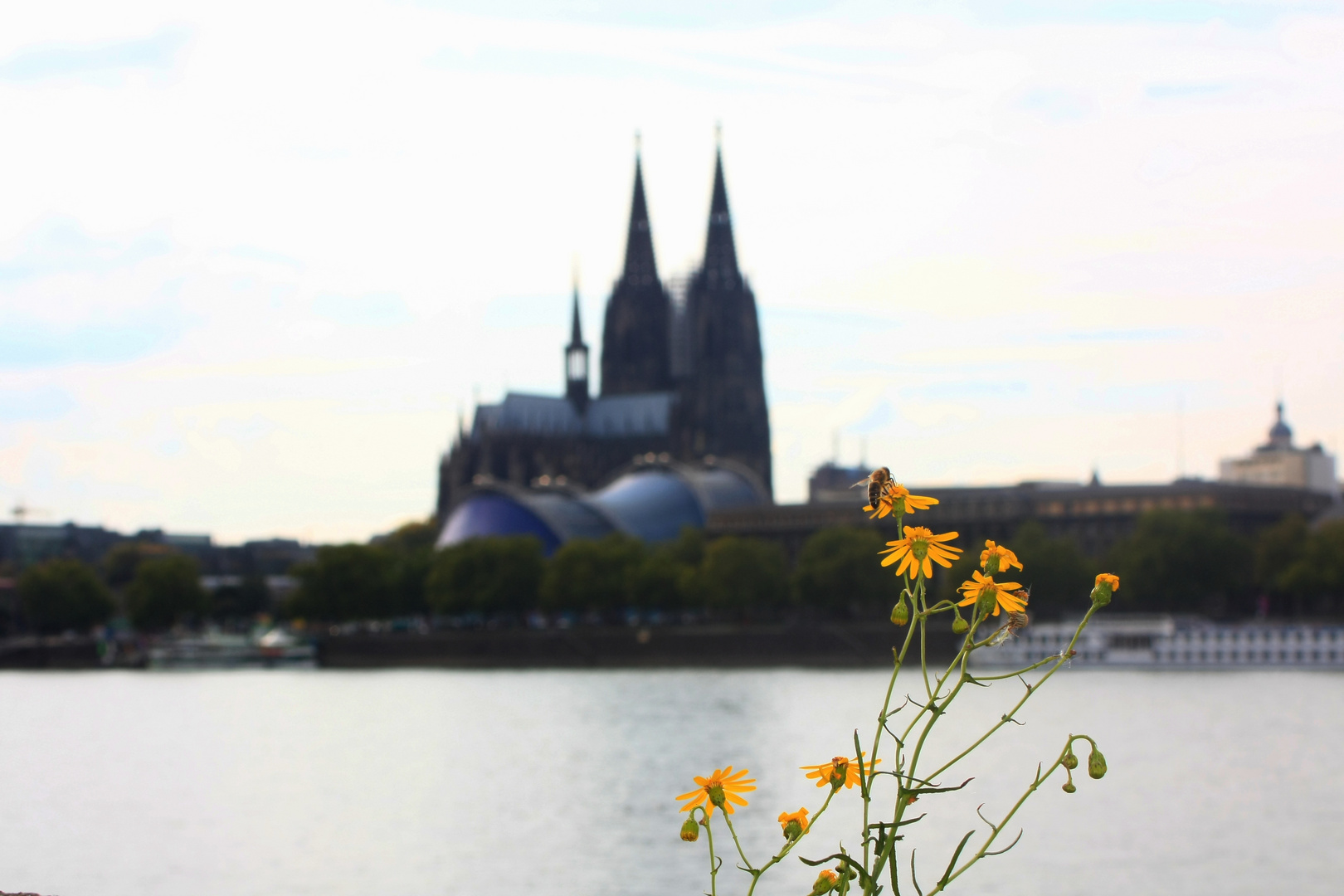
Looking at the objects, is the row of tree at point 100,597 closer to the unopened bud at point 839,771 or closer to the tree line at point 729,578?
the tree line at point 729,578

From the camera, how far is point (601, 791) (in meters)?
40.0

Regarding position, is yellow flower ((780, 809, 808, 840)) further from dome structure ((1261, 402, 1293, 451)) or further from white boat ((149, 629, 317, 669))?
dome structure ((1261, 402, 1293, 451))

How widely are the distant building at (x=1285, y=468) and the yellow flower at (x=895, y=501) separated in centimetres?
16168

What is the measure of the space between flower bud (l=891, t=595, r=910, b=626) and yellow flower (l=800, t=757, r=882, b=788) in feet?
1.10

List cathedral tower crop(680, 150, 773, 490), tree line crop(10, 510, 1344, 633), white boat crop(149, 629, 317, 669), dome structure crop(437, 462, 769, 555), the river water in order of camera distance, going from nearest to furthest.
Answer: the river water, tree line crop(10, 510, 1344, 633), white boat crop(149, 629, 317, 669), dome structure crop(437, 462, 769, 555), cathedral tower crop(680, 150, 773, 490)

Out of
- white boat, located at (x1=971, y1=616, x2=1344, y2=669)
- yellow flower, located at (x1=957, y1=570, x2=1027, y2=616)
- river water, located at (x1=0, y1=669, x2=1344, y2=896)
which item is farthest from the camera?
white boat, located at (x1=971, y1=616, x2=1344, y2=669)

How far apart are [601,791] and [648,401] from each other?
125234 millimetres

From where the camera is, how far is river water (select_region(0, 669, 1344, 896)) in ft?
95.8

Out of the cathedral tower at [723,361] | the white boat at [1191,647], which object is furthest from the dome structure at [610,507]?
the white boat at [1191,647]

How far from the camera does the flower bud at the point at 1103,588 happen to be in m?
4.28

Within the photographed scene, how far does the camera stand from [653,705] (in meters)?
64.4

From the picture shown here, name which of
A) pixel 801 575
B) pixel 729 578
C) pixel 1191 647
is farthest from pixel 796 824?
pixel 729 578

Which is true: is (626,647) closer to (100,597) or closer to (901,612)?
(100,597)

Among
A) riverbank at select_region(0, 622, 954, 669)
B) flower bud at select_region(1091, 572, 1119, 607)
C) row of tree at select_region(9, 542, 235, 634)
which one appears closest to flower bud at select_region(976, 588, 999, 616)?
flower bud at select_region(1091, 572, 1119, 607)
